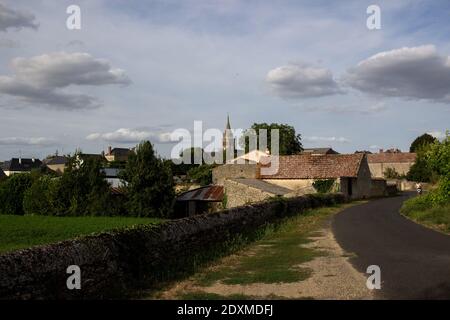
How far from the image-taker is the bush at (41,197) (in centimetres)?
4784

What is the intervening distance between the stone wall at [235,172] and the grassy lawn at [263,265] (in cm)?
3568

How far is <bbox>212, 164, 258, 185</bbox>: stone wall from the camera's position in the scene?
2110 inches

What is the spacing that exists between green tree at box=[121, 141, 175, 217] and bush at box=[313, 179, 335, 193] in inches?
538

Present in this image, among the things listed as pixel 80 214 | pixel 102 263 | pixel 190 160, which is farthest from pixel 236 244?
pixel 190 160

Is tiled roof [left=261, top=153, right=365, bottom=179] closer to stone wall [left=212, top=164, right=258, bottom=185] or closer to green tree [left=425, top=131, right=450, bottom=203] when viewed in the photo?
stone wall [left=212, top=164, right=258, bottom=185]

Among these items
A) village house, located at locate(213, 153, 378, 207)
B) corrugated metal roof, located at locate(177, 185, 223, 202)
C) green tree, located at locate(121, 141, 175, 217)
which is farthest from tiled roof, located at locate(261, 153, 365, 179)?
green tree, located at locate(121, 141, 175, 217)

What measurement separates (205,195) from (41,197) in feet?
57.2

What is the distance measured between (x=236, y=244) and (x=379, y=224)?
845 cm

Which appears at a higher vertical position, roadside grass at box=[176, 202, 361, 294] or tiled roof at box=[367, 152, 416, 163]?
tiled roof at box=[367, 152, 416, 163]

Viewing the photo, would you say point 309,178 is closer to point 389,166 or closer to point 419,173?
point 419,173

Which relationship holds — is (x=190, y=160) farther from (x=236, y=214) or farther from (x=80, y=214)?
(x=236, y=214)

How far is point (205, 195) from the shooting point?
4494 cm

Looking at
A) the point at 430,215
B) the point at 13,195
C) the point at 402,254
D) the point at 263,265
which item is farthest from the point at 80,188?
the point at 402,254

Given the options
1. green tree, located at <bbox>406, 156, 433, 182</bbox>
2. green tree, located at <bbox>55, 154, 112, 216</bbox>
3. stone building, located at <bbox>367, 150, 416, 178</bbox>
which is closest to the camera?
green tree, located at <bbox>55, 154, 112, 216</bbox>
